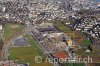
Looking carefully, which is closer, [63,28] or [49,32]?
[49,32]

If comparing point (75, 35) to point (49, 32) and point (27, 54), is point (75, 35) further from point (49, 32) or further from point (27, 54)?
point (27, 54)

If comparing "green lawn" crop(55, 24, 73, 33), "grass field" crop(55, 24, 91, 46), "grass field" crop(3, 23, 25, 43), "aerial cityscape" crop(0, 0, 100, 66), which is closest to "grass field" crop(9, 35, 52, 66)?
"aerial cityscape" crop(0, 0, 100, 66)

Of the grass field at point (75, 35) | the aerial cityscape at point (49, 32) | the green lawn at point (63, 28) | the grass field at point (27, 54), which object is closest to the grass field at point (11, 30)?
the aerial cityscape at point (49, 32)

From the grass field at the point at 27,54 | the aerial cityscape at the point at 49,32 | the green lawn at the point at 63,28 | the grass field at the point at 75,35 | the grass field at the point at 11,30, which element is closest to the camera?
the grass field at the point at 27,54

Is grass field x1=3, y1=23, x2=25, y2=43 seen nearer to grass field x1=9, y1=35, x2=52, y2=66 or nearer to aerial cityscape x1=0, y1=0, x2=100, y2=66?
aerial cityscape x1=0, y1=0, x2=100, y2=66

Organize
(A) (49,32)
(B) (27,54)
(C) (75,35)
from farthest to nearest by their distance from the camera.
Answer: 1. (A) (49,32)
2. (C) (75,35)
3. (B) (27,54)

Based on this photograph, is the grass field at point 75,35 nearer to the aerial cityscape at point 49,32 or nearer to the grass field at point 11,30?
the aerial cityscape at point 49,32

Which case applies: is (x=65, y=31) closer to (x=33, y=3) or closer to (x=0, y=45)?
(x=0, y=45)

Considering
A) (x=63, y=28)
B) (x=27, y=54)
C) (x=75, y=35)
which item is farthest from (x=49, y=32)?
(x=27, y=54)
